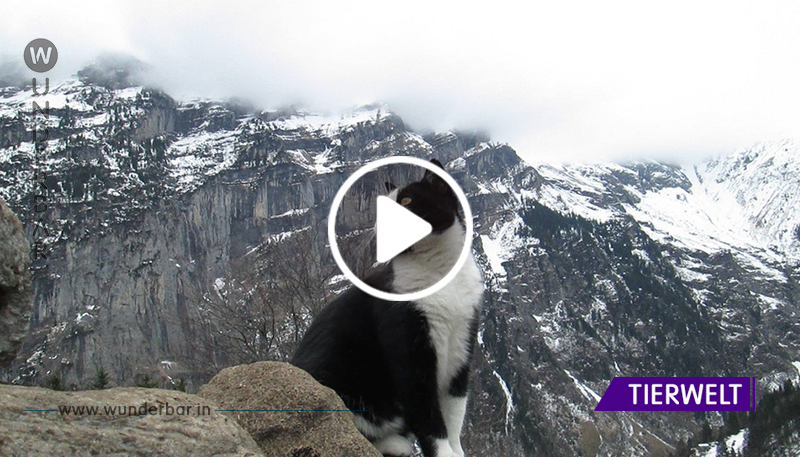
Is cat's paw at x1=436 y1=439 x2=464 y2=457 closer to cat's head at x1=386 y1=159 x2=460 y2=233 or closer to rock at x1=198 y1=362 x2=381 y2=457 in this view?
rock at x1=198 y1=362 x2=381 y2=457

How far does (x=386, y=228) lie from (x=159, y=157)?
212m

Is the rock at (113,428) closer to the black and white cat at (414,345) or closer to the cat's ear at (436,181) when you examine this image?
the black and white cat at (414,345)

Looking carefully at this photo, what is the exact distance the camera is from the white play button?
14.2ft

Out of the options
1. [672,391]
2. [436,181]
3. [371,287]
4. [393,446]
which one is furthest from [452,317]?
[672,391]

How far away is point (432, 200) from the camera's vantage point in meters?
4.53

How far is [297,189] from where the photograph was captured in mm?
195000

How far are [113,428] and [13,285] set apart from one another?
1.59 meters

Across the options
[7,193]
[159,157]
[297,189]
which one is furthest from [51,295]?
[297,189]

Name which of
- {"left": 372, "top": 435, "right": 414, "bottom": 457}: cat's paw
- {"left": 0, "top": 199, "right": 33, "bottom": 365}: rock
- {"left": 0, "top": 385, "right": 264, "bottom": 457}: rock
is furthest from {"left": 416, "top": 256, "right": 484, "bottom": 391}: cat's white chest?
{"left": 0, "top": 199, "right": 33, "bottom": 365}: rock

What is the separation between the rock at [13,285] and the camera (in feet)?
11.7

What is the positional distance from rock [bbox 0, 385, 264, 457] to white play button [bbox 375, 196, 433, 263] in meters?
1.81

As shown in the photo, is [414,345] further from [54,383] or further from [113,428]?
[54,383]

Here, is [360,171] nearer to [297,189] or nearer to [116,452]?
[116,452]

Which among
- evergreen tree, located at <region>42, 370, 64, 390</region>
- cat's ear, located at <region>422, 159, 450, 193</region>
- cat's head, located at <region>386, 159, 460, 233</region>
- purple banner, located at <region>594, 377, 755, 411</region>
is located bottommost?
purple banner, located at <region>594, 377, 755, 411</region>
